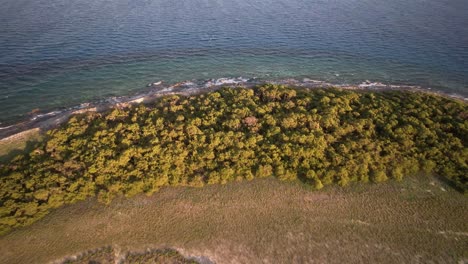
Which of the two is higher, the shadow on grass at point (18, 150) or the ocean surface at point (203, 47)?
the ocean surface at point (203, 47)

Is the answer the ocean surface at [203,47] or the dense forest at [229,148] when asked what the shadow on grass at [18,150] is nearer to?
the dense forest at [229,148]

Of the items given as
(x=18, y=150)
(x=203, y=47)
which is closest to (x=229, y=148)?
(x=18, y=150)

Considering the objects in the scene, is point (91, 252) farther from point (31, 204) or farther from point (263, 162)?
point (263, 162)

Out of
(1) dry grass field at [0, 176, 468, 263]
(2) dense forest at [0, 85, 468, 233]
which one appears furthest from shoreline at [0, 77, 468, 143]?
(1) dry grass field at [0, 176, 468, 263]

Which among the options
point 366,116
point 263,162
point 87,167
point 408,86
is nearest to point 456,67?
point 408,86

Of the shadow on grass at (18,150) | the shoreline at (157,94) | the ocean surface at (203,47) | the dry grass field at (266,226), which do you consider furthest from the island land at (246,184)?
→ the ocean surface at (203,47)

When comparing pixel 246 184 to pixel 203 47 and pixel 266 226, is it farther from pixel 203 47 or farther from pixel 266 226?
pixel 203 47
